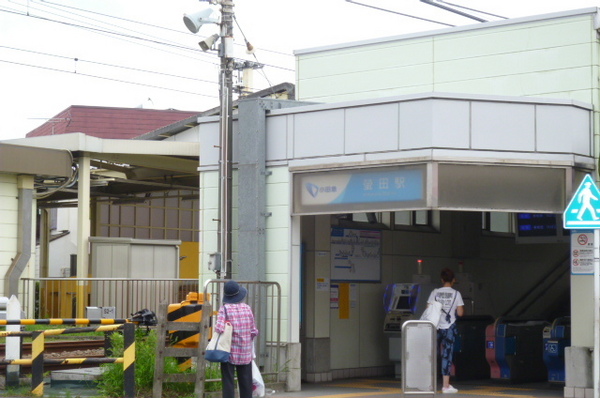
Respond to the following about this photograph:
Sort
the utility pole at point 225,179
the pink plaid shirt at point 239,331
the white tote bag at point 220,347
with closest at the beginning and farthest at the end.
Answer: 1. the white tote bag at point 220,347
2. the pink plaid shirt at point 239,331
3. the utility pole at point 225,179

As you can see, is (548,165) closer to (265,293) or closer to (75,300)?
(265,293)

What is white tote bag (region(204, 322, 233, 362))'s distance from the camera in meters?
11.3

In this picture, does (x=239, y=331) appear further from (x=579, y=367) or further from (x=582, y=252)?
(x=582, y=252)

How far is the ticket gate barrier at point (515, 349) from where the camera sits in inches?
632

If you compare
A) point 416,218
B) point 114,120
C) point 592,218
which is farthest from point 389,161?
point 114,120

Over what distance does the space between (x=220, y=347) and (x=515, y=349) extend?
247 inches

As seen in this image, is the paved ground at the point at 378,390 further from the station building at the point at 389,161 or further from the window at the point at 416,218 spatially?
the window at the point at 416,218

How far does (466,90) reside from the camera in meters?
15.9

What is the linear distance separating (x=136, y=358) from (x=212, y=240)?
3.09 m

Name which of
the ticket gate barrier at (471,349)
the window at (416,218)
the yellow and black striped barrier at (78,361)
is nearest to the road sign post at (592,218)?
the ticket gate barrier at (471,349)

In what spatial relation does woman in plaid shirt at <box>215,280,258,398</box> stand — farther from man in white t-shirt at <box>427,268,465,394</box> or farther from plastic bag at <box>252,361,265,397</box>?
man in white t-shirt at <box>427,268,465,394</box>

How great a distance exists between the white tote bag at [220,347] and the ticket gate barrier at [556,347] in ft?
18.4

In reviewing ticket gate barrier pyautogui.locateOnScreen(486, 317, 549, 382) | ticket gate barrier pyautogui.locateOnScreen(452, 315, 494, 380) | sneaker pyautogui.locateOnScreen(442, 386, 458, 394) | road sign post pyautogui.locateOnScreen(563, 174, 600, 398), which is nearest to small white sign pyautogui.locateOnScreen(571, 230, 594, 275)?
road sign post pyautogui.locateOnScreen(563, 174, 600, 398)

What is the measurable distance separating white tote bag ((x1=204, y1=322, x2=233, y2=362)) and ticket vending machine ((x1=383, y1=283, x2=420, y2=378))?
5596mm
